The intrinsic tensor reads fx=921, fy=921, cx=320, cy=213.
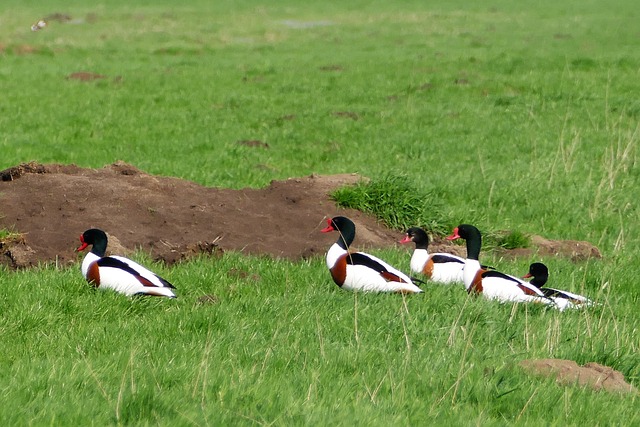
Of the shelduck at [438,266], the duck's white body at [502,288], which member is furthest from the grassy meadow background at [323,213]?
the shelduck at [438,266]

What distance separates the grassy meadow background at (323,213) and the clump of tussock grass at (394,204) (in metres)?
0.27

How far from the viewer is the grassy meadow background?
16.3 ft

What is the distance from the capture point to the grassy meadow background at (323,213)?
16.3 feet

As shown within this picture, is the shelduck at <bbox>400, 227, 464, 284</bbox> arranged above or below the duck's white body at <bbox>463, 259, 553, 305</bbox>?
below

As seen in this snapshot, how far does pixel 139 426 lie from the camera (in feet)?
14.0

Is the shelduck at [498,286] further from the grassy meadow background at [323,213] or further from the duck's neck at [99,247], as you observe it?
the duck's neck at [99,247]

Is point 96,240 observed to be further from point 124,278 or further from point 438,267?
point 438,267

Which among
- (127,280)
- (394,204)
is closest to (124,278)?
(127,280)

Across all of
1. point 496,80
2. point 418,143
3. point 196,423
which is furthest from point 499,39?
point 196,423

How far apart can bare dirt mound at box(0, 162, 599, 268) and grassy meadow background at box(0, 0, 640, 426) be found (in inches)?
31.8

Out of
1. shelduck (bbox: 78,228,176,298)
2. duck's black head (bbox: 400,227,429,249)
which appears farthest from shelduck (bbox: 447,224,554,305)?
shelduck (bbox: 78,228,176,298)

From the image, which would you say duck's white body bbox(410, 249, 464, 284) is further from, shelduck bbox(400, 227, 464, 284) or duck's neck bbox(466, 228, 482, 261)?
duck's neck bbox(466, 228, 482, 261)

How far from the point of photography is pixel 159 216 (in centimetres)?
1050

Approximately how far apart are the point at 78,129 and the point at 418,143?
6739mm
